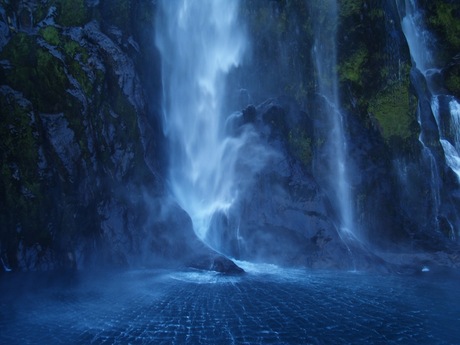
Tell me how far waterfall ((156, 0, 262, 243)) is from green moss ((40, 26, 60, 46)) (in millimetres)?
9556

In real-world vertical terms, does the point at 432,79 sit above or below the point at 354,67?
above

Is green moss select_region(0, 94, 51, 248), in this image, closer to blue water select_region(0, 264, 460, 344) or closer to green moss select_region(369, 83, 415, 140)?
blue water select_region(0, 264, 460, 344)

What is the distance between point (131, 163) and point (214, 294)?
475 inches

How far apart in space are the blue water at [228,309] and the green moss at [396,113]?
39.8ft

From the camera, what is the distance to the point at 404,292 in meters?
19.4

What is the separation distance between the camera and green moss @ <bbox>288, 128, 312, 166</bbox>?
101 ft

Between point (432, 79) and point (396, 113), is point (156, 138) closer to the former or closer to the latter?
point (396, 113)

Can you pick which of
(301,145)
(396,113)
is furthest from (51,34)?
(396,113)

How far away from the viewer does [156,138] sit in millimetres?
30547

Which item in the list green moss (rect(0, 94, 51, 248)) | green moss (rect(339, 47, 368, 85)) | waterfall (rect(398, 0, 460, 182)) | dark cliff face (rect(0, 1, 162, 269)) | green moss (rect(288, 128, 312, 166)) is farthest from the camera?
waterfall (rect(398, 0, 460, 182))

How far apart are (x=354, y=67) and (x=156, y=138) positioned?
1587 centimetres

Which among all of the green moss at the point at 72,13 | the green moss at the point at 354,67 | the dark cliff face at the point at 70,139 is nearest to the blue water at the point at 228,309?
the dark cliff face at the point at 70,139

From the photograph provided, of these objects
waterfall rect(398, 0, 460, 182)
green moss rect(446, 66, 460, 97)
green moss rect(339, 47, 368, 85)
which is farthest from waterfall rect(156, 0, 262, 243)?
green moss rect(446, 66, 460, 97)

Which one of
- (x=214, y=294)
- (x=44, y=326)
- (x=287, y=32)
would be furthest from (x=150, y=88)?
(x=44, y=326)
